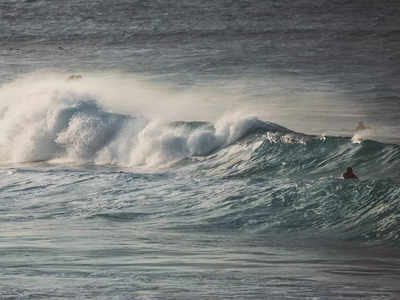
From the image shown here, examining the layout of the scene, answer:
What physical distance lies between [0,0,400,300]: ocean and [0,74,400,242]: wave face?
0.04m

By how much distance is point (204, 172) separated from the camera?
18.7 metres

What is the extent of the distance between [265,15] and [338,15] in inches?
148

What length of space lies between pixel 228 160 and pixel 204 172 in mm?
864

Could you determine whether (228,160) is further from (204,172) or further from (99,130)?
(99,130)

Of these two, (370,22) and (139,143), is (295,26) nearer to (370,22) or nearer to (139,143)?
(370,22)

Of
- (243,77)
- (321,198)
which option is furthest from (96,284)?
(243,77)

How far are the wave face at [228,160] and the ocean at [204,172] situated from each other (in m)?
0.04

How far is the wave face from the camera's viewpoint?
13773mm

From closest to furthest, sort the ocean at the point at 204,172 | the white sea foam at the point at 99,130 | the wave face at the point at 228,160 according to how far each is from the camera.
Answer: the ocean at the point at 204,172, the wave face at the point at 228,160, the white sea foam at the point at 99,130

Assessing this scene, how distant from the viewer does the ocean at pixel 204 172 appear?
1025 cm

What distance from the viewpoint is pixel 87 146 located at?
74.2 ft

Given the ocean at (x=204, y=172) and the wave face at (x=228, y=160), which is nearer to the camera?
the ocean at (x=204, y=172)

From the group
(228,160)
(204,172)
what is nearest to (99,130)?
(228,160)

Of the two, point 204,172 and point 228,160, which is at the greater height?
point 228,160
